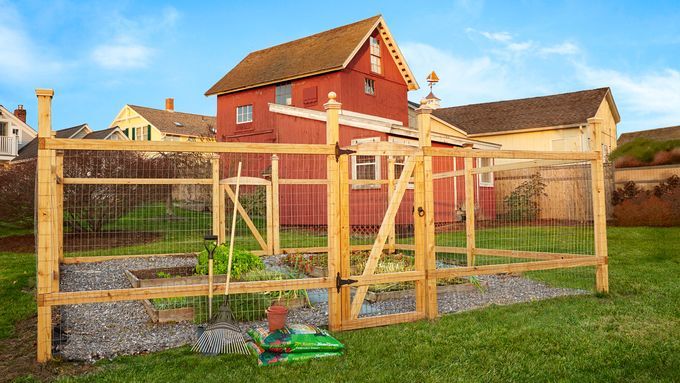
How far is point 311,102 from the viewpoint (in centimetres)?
2159

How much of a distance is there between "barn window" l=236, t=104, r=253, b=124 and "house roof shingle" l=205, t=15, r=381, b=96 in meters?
0.89

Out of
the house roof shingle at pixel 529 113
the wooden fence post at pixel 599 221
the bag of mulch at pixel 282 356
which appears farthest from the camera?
the house roof shingle at pixel 529 113

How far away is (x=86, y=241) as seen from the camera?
1296cm

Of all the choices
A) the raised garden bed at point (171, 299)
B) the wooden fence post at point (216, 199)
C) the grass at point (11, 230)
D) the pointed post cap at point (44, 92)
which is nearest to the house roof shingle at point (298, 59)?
the grass at point (11, 230)

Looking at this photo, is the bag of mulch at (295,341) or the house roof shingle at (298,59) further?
the house roof shingle at (298,59)

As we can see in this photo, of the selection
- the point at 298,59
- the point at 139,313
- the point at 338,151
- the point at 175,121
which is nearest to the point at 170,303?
the point at 139,313

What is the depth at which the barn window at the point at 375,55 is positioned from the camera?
22.7 meters

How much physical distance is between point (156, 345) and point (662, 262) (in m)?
9.31

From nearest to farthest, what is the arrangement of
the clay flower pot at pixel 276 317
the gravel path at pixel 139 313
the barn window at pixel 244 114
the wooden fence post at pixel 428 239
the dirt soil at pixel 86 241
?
the clay flower pot at pixel 276 317 < the gravel path at pixel 139 313 < the wooden fence post at pixel 428 239 < the dirt soil at pixel 86 241 < the barn window at pixel 244 114

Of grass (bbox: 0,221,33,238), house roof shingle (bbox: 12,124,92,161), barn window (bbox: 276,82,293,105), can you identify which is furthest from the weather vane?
house roof shingle (bbox: 12,124,92,161)

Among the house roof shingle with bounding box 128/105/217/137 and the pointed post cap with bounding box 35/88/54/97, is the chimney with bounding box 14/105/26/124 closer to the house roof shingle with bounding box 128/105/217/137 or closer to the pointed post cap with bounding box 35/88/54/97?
the house roof shingle with bounding box 128/105/217/137

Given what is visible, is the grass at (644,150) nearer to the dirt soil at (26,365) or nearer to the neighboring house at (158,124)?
the dirt soil at (26,365)

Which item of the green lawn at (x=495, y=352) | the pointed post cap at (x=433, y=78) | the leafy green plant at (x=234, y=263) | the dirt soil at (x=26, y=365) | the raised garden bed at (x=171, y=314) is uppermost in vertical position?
the pointed post cap at (x=433, y=78)

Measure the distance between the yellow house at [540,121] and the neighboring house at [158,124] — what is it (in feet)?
60.3
